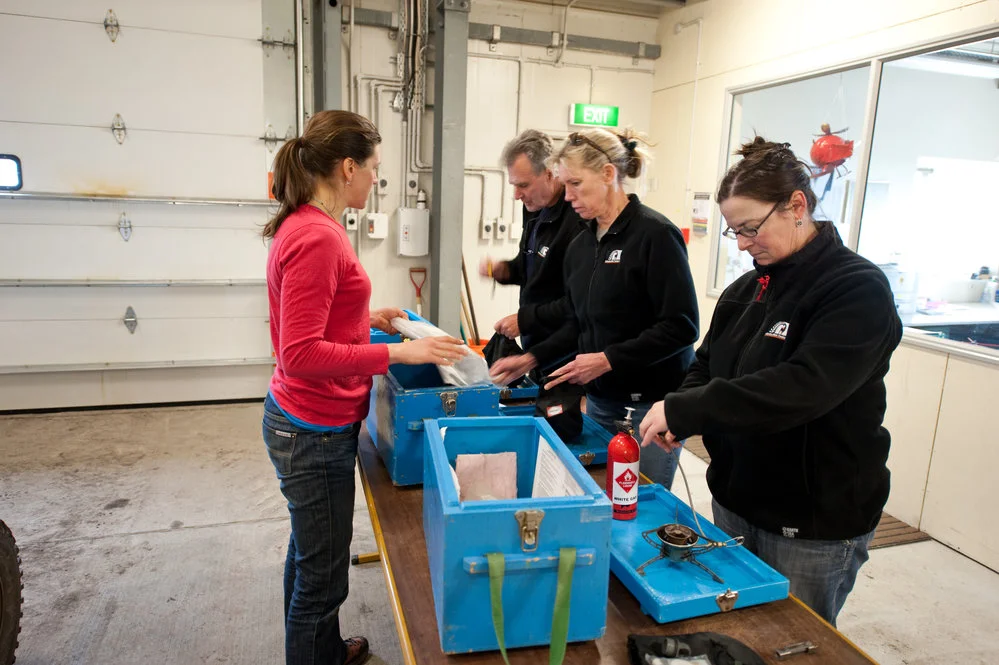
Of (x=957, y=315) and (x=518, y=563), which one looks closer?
(x=518, y=563)

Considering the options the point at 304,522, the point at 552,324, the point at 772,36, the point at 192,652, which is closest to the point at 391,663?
the point at 192,652

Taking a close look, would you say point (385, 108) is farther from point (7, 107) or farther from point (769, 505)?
point (769, 505)

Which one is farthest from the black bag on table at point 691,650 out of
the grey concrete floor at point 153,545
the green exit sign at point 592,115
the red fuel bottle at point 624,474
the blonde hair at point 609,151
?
the green exit sign at point 592,115

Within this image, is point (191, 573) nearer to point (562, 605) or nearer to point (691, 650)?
point (562, 605)

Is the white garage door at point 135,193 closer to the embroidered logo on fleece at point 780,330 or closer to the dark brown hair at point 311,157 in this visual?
the dark brown hair at point 311,157

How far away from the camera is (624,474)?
4.56ft

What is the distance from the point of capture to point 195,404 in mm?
4809

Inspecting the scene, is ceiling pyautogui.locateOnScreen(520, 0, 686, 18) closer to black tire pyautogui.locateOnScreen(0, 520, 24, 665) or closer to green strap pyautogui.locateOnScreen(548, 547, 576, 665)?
black tire pyautogui.locateOnScreen(0, 520, 24, 665)

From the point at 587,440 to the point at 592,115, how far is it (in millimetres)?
4177

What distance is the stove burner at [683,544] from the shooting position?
124 centimetres

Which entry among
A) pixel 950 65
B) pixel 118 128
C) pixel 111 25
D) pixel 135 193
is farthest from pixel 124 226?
pixel 950 65

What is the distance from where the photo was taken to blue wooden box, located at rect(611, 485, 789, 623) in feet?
3.74

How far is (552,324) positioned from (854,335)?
1.35 m

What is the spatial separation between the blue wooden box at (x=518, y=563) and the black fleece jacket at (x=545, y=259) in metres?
1.45
